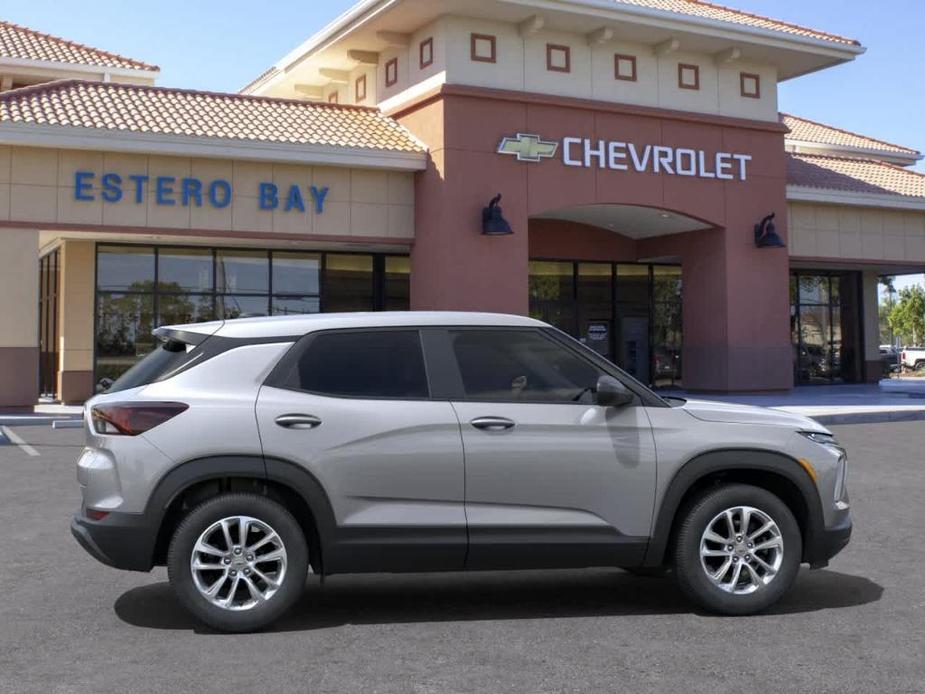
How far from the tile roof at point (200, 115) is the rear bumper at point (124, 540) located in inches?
702

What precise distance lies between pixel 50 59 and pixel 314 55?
901 centimetres

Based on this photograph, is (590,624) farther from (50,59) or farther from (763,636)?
(50,59)

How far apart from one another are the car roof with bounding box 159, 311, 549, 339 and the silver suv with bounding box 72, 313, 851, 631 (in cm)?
1

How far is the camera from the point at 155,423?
5.64m

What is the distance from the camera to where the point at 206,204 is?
76.0 ft

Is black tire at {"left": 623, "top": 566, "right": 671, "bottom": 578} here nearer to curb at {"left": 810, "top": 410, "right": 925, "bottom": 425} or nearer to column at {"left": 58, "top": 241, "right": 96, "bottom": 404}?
curb at {"left": 810, "top": 410, "right": 925, "bottom": 425}

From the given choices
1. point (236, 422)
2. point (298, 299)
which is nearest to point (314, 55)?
point (298, 299)

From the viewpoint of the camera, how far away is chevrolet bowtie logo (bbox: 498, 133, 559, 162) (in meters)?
24.5

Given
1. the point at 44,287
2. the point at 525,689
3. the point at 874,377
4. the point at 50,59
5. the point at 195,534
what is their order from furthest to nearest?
the point at 874,377, the point at 50,59, the point at 44,287, the point at 195,534, the point at 525,689

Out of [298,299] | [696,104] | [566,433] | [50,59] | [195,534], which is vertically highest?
[50,59]

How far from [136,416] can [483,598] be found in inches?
93.2

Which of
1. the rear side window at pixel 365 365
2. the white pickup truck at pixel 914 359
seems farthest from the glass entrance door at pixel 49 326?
the white pickup truck at pixel 914 359

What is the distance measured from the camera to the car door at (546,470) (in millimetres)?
5852

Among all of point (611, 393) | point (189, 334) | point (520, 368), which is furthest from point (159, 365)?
point (611, 393)
